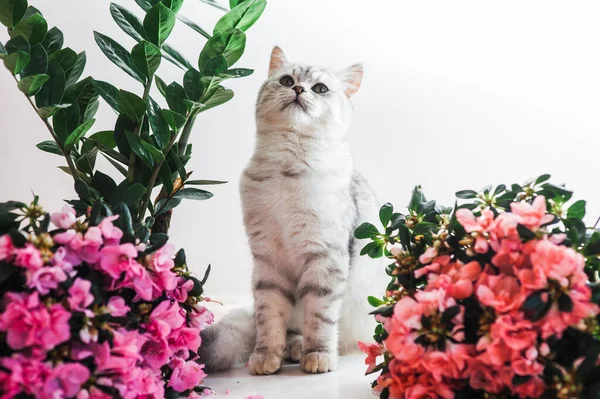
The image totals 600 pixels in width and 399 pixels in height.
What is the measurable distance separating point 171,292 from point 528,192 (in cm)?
73

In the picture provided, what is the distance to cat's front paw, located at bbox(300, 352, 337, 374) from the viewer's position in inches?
57.9

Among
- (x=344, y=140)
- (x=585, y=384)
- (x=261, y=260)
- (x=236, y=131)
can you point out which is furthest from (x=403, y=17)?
(x=585, y=384)

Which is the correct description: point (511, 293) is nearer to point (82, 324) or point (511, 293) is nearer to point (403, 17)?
point (82, 324)

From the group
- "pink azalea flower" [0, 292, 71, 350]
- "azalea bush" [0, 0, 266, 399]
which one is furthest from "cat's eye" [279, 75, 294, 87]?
"pink azalea flower" [0, 292, 71, 350]

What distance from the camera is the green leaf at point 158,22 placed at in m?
1.24

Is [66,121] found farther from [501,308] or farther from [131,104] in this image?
[501,308]

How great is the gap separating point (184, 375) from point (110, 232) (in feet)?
1.24

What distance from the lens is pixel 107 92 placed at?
4.20 ft

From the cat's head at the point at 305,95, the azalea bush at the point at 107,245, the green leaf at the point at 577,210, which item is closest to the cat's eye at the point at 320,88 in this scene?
the cat's head at the point at 305,95

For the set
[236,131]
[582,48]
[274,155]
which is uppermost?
[582,48]

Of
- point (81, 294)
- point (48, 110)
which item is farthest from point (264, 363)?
point (48, 110)

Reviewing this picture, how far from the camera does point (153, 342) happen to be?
41.2 inches

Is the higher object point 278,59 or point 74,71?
point 278,59

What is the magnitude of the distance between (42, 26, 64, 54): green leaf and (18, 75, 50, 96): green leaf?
0.67 ft
